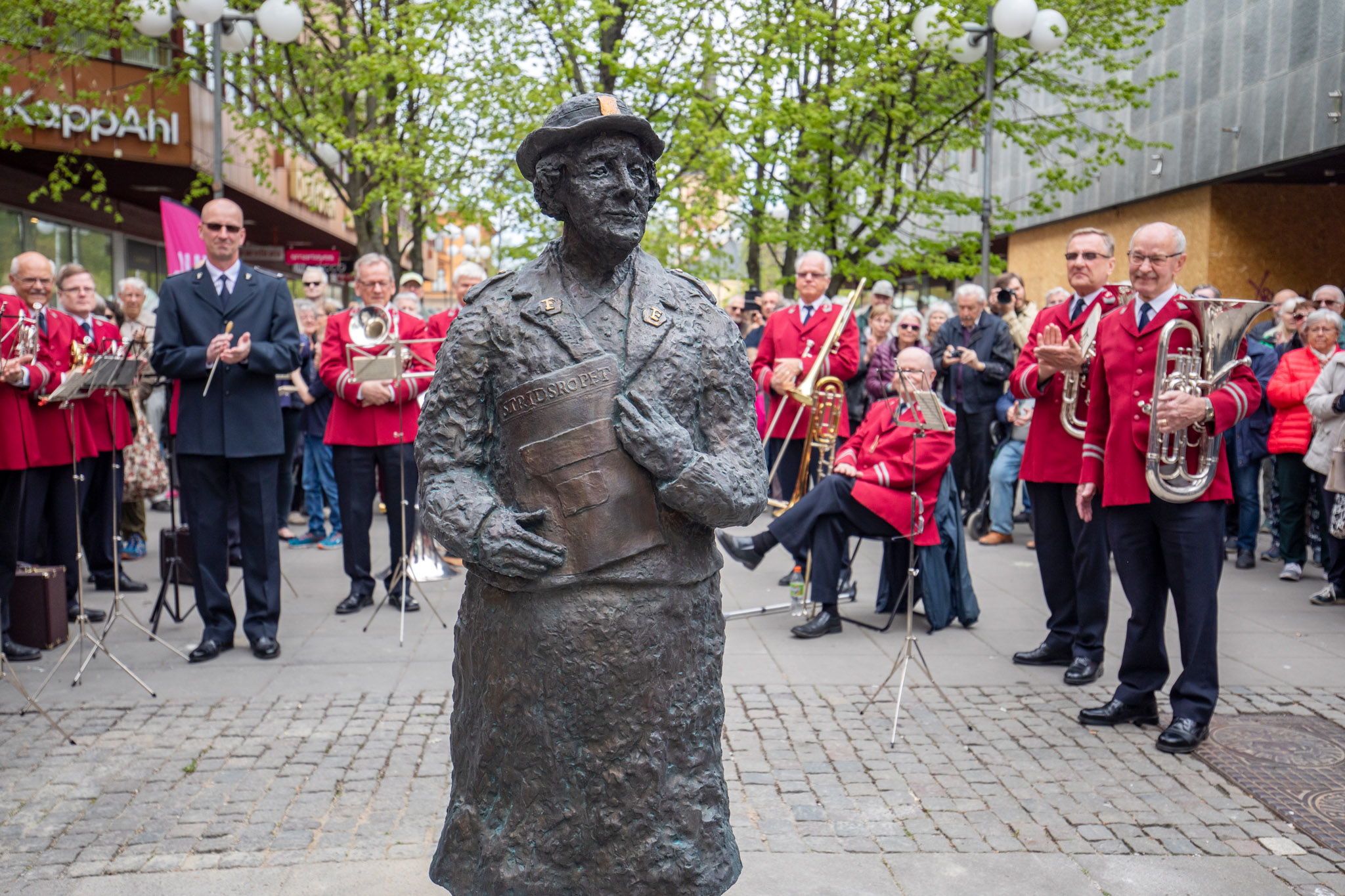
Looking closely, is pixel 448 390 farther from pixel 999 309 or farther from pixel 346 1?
pixel 346 1

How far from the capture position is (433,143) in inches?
725

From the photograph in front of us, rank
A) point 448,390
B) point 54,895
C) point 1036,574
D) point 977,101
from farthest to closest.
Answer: point 977,101 → point 1036,574 → point 54,895 → point 448,390

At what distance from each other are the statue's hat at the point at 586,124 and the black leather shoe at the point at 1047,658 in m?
4.72

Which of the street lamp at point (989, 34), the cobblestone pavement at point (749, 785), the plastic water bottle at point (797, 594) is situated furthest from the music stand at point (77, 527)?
the street lamp at point (989, 34)

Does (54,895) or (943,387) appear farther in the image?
(943,387)

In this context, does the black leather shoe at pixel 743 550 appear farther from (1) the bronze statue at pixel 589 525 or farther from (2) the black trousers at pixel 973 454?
(1) the bronze statue at pixel 589 525

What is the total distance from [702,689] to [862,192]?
17059 millimetres

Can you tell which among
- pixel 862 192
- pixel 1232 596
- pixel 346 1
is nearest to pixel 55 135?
pixel 346 1

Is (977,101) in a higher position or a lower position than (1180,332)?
higher

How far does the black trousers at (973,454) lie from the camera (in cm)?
1116

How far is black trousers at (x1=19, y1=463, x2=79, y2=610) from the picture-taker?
285 inches

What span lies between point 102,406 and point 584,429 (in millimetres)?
6519

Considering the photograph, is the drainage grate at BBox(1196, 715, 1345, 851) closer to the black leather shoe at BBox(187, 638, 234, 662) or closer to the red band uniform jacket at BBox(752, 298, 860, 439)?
the red band uniform jacket at BBox(752, 298, 860, 439)

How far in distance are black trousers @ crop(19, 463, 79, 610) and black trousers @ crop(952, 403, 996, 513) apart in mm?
7444
